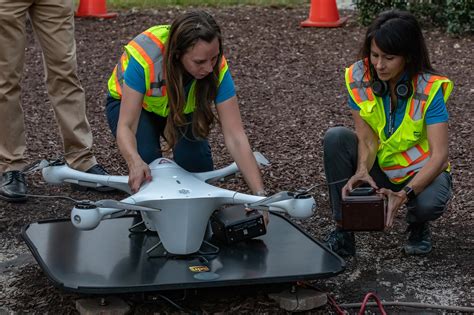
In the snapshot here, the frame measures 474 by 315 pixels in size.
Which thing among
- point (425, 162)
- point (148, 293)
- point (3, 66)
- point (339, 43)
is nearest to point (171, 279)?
point (148, 293)

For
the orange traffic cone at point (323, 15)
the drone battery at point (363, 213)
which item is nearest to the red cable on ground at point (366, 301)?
the drone battery at point (363, 213)

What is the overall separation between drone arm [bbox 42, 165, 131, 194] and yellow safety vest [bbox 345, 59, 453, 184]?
1.11 m

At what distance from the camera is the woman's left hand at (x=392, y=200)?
398 cm

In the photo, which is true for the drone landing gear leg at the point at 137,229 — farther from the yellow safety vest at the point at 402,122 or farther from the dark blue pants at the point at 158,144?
the yellow safety vest at the point at 402,122

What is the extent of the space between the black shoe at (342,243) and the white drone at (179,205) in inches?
25.5

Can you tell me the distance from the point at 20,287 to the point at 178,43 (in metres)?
1.24

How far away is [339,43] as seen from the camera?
8133 mm

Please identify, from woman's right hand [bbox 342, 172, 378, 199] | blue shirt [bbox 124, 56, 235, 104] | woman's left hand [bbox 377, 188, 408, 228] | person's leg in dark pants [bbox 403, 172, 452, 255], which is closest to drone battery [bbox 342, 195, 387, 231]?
woman's left hand [bbox 377, 188, 408, 228]

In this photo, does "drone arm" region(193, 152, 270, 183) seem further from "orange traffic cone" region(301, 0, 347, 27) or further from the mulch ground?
"orange traffic cone" region(301, 0, 347, 27)

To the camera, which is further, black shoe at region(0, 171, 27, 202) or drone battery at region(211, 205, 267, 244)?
black shoe at region(0, 171, 27, 202)

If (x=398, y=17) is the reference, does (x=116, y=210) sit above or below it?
below

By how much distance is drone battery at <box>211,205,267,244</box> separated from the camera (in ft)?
13.1

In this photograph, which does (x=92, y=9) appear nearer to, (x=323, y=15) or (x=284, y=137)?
(x=323, y=15)

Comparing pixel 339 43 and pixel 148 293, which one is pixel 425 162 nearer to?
pixel 148 293
